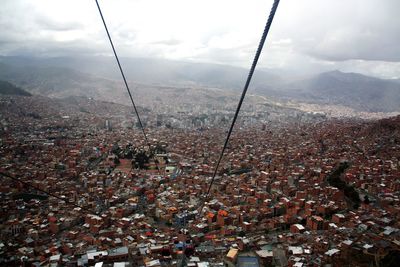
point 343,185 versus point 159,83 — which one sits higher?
point 159,83

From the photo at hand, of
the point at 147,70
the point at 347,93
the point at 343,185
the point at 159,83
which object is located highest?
the point at 147,70

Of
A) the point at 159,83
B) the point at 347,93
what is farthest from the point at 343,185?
the point at 347,93

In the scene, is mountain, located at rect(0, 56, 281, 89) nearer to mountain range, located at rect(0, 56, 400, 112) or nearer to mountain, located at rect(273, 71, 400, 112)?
mountain range, located at rect(0, 56, 400, 112)

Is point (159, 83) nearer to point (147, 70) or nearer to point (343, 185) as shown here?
point (147, 70)

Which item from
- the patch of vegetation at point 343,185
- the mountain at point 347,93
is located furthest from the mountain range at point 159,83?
the patch of vegetation at point 343,185

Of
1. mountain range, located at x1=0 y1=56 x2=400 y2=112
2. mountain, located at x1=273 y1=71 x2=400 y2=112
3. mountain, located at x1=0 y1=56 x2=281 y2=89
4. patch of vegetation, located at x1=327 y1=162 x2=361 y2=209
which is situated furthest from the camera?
mountain, located at x1=0 y1=56 x2=281 y2=89

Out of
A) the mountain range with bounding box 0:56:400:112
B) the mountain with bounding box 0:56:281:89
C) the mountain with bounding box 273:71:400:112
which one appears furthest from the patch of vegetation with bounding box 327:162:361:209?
the mountain with bounding box 0:56:281:89

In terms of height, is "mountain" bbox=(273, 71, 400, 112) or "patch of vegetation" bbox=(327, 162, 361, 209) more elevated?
"mountain" bbox=(273, 71, 400, 112)

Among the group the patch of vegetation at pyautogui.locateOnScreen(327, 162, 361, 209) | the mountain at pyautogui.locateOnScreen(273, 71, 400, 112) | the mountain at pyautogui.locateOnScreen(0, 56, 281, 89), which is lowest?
the patch of vegetation at pyautogui.locateOnScreen(327, 162, 361, 209)

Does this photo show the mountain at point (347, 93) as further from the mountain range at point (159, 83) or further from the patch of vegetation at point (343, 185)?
the patch of vegetation at point (343, 185)
